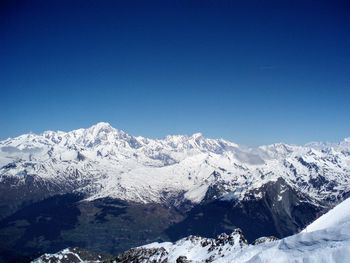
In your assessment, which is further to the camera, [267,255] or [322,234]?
[267,255]

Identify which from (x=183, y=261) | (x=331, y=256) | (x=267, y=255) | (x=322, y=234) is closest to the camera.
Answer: (x=331, y=256)

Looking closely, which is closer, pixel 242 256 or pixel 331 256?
pixel 331 256

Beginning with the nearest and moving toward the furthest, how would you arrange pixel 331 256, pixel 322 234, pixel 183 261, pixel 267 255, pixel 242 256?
pixel 331 256, pixel 322 234, pixel 267 255, pixel 242 256, pixel 183 261

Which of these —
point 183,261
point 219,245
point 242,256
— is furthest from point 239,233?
point 242,256

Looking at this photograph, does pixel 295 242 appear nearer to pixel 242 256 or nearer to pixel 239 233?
pixel 242 256

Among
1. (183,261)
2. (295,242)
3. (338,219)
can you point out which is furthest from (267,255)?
(183,261)

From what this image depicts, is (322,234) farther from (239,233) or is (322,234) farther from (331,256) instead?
(239,233)

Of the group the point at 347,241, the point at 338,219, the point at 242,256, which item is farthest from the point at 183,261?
the point at 347,241

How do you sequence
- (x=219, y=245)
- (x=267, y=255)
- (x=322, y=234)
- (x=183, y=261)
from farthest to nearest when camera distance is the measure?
(x=219, y=245)
(x=183, y=261)
(x=267, y=255)
(x=322, y=234)

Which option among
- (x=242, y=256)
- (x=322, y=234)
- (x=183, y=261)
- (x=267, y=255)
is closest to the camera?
(x=322, y=234)
